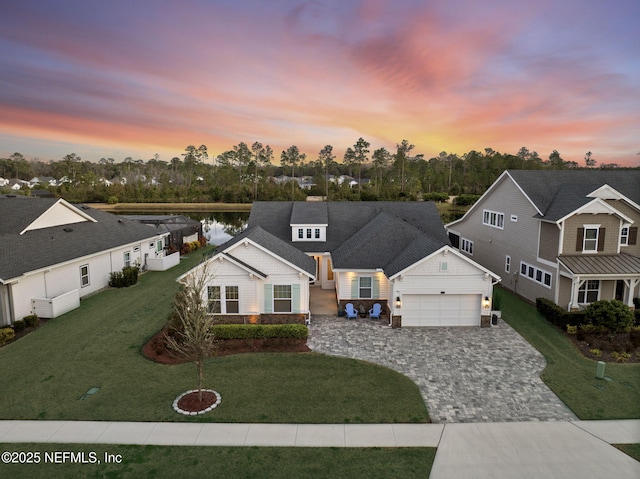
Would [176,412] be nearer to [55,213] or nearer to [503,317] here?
[503,317]

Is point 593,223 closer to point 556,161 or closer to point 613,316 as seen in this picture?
point 613,316

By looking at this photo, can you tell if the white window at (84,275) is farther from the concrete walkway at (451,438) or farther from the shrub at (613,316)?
the shrub at (613,316)

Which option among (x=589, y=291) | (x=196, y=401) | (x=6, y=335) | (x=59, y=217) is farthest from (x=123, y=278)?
(x=589, y=291)

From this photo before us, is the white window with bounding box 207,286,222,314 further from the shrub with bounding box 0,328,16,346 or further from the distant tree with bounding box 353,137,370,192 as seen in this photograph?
the distant tree with bounding box 353,137,370,192

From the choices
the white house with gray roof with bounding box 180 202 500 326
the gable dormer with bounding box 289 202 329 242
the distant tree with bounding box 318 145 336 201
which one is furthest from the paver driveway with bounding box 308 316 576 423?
the distant tree with bounding box 318 145 336 201

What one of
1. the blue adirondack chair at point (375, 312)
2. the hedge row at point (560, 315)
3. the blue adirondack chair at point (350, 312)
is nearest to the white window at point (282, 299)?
the blue adirondack chair at point (350, 312)
